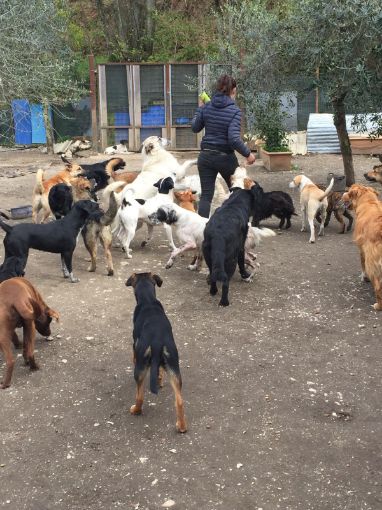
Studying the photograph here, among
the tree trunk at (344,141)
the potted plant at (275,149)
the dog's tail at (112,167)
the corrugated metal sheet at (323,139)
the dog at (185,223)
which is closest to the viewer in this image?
the dog at (185,223)

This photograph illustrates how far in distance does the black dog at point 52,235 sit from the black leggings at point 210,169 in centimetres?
157

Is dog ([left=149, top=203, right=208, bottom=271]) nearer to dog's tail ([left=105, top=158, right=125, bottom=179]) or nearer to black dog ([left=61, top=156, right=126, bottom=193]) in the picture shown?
black dog ([left=61, top=156, right=126, bottom=193])

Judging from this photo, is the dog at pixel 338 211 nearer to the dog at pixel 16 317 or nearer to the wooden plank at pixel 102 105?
the dog at pixel 16 317

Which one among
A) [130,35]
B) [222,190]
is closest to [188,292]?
[222,190]

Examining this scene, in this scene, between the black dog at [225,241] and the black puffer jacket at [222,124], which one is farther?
the black puffer jacket at [222,124]

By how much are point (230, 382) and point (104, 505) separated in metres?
1.74

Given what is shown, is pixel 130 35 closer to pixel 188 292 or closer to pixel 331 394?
pixel 188 292

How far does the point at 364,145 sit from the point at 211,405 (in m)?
13.5

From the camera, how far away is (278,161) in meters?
14.7

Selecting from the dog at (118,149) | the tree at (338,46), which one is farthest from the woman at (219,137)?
the dog at (118,149)

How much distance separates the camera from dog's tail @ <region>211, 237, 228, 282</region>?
262 inches

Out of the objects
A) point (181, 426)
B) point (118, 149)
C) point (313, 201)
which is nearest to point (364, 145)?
point (118, 149)

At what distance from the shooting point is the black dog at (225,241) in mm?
6668

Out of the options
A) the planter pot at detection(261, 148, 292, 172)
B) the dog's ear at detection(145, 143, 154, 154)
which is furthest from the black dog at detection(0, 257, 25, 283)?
the planter pot at detection(261, 148, 292, 172)
